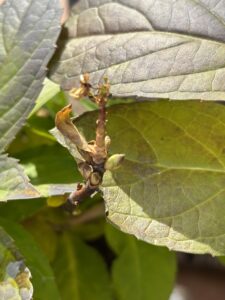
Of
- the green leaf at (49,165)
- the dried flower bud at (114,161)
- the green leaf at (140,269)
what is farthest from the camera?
the green leaf at (140,269)

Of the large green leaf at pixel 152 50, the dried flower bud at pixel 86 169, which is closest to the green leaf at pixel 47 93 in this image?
the large green leaf at pixel 152 50

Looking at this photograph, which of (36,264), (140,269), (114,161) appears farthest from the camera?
(140,269)

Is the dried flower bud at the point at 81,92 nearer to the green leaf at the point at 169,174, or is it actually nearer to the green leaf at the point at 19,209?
the green leaf at the point at 169,174

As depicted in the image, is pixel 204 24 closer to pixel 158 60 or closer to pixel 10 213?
pixel 158 60

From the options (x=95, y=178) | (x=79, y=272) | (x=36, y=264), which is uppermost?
(x=95, y=178)

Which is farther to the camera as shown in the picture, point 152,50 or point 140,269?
point 140,269

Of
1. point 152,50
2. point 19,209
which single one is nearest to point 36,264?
point 19,209

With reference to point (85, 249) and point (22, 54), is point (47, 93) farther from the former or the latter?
point (85, 249)
